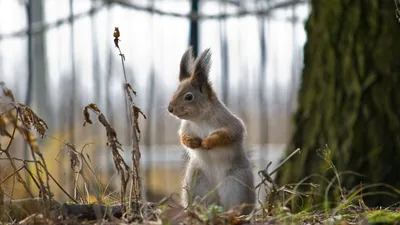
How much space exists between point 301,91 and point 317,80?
26cm

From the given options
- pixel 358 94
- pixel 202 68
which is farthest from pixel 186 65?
pixel 358 94

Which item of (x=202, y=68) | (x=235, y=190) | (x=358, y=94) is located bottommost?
(x=235, y=190)

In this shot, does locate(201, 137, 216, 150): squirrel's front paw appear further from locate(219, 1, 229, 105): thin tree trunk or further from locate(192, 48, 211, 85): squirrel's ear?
locate(219, 1, 229, 105): thin tree trunk

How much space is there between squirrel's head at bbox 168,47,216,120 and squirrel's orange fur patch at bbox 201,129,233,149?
203 millimetres

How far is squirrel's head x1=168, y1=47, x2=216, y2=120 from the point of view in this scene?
153 inches

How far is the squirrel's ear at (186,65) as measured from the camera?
12.9 ft

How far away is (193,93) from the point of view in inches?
156

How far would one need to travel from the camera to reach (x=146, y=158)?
8766 millimetres

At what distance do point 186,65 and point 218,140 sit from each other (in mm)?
543

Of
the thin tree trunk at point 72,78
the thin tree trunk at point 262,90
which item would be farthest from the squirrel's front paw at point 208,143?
the thin tree trunk at point 262,90

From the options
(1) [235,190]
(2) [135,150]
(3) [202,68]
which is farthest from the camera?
(3) [202,68]

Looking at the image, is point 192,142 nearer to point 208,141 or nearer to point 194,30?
point 208,141

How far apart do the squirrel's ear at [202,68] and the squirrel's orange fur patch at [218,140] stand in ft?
1.15

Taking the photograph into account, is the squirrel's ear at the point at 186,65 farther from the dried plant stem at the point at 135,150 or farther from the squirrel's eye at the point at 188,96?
the dried plant stem at the point at 135,150
